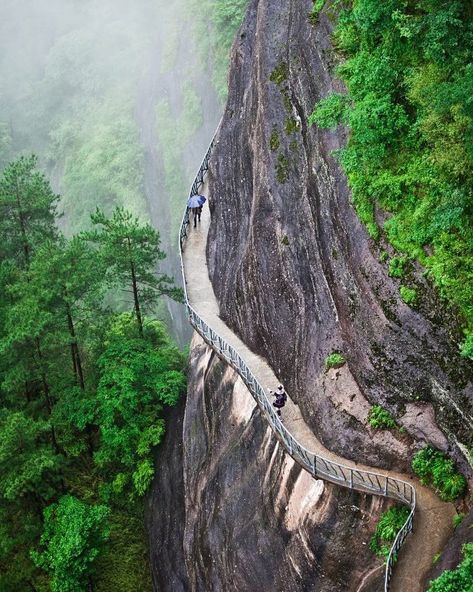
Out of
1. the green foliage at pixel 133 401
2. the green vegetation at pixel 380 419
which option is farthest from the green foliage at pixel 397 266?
the green foliage at pixel 133 401

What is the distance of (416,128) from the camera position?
47.1 ft

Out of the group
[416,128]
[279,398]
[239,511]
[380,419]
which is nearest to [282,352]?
[279,398]

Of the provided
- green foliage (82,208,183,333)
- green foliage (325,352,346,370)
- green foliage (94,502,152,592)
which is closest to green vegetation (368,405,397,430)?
green foliage (325,352,346,370)

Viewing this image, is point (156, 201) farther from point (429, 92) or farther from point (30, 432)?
point (429, 92)

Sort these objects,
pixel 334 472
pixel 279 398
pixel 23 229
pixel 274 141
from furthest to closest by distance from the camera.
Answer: pixel 23 229 < pixel 274 141 < pixel 279 398 < pixel 334 472

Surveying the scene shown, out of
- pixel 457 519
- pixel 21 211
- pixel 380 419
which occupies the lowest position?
pixel 457 519

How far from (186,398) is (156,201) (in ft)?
89.5

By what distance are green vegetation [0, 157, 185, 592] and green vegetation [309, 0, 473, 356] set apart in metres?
12.7

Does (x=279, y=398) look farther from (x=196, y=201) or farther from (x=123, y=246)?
(x=196, y=201)

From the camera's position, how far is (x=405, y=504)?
14.1 meters

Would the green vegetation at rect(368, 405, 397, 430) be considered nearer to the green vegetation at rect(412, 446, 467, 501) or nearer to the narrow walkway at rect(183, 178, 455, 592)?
the green vegetation at rect(412, 446, 467, 501)

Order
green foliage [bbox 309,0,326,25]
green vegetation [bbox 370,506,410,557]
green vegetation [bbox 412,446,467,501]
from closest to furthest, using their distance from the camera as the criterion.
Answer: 1. green vegetation [bbox 412,446,467,501]
2. green vegetation [bbox 370,506,410,557]
3. green foliage [bbox 309,0,326,25]

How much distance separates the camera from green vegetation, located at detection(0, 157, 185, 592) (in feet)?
73.8

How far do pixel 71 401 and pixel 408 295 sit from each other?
16.1m
